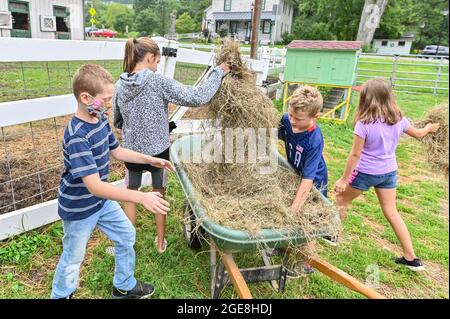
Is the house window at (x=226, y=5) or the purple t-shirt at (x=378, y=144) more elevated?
the house window at (x=226, y=5)

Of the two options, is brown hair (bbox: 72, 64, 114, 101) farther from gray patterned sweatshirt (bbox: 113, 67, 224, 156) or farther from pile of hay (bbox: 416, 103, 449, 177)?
pile of hay (bbox: 416, 103, 449, 177)

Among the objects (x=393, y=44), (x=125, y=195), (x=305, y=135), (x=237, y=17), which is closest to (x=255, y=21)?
(x=237, y=17)

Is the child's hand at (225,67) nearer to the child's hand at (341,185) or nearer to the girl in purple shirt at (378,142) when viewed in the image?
the girl in purple shirt at (378,142)

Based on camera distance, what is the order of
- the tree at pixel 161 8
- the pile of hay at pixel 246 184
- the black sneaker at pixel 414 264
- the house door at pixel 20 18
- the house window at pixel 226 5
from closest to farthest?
the pile of hay at pixel 246 184 → the black sneaker at pixel 414 264 → the tree at pixel 161 8 → the house window at pixel 226 5 → the house door at pixel 20 18

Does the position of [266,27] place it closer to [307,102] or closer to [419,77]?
[307,102]

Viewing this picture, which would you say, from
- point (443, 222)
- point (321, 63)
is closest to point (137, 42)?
point (443, 222)

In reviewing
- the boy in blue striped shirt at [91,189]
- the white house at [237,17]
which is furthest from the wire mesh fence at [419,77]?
the boy in blue striped shirt at [91,189]

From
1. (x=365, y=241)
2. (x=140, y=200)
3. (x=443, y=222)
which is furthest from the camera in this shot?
(x=443, y=222)

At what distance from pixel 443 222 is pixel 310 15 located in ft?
65.2

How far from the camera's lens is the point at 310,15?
20812mm

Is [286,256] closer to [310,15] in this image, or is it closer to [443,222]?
[443,222]

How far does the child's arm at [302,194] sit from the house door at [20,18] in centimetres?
1144

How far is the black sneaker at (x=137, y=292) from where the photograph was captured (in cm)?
225

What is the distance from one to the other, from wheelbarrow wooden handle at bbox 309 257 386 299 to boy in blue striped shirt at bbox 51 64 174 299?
0.99 metres
